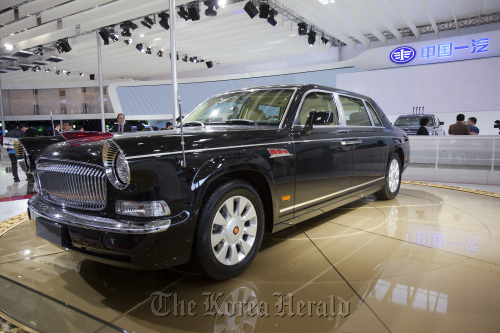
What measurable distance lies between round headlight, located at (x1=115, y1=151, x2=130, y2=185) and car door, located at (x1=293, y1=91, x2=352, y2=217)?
1437 millimetres

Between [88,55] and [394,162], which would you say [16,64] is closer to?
[88,55]

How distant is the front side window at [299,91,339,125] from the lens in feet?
9.96

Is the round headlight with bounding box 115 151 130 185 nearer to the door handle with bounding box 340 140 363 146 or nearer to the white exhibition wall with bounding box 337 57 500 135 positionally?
the door handle with bounding box 340 140 363 146

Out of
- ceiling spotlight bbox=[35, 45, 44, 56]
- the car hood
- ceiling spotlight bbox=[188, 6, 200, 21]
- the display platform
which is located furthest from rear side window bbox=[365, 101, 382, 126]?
ceiling spotlight bbox=[35, 45, 44, 56]

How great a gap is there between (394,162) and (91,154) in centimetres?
415

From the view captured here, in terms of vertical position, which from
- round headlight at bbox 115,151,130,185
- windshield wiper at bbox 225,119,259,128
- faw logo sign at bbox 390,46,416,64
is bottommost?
round headlight at bbox 115,151,130,185

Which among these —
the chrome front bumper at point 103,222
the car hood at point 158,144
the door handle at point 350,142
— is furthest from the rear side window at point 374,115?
the chrome front bumper at point 103,222

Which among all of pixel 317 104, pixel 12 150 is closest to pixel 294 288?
pixel 317 104

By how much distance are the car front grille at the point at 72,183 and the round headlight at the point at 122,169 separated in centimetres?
13

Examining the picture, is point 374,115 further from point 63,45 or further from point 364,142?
point 63,45

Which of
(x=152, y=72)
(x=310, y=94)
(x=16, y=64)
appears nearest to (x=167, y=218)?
(x=310, y=94)

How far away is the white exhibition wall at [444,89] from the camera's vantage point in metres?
11.9

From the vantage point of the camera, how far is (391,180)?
476cm

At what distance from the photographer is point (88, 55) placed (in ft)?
54.5
